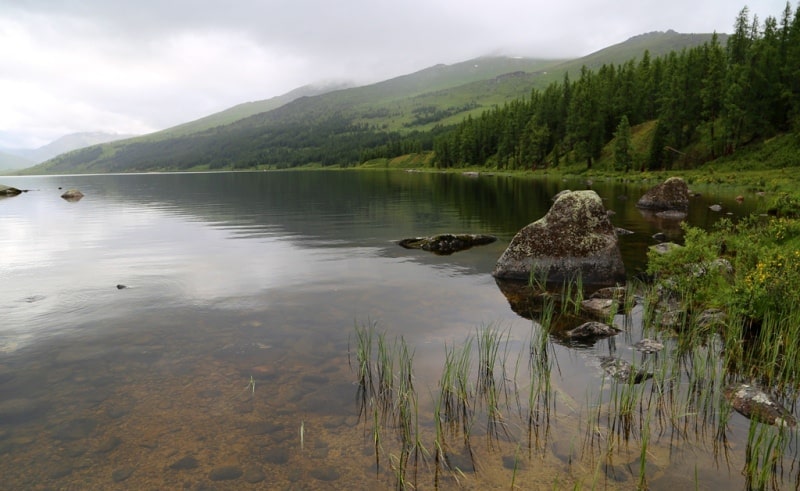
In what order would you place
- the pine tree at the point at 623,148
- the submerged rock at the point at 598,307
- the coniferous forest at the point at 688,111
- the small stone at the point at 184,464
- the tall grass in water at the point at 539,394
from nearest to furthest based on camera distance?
the small stone at the point at 184,464 < the tall grass in water at the point at 539,394 < the submerged rock at the point at 598,307 < the coniferous forest at the point at 688,111 < the pine tree at the point at 623,148

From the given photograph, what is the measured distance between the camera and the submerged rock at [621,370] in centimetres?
1101

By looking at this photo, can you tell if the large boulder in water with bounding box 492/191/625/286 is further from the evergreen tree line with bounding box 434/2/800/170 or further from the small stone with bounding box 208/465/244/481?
the evergreen tree line with bounding box 434/2/800/170

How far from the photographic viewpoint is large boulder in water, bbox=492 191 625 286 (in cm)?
2136

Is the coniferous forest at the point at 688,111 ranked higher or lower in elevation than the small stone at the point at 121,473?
higher

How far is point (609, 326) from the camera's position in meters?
14.6

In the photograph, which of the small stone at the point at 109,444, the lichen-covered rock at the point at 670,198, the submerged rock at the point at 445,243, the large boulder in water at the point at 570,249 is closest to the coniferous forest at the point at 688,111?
the lichen-covered rock at the point at 670,198

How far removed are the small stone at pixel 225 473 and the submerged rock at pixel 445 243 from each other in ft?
70.6

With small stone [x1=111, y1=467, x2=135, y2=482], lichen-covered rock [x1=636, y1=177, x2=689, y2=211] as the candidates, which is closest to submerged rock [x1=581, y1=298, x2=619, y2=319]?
small stone [x1=111, y1=467, x2=135, y2=482]

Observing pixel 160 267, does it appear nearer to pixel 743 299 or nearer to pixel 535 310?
pixel 535 310

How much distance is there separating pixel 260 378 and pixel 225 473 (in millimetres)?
3643

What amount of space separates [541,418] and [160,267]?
2367 cm

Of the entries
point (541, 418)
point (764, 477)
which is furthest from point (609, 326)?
point (764, 477)

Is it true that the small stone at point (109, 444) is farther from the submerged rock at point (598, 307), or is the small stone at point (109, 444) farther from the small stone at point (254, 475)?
the submerged rock at point (598, 307)

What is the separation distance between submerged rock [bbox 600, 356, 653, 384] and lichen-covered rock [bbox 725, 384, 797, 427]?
173cm
